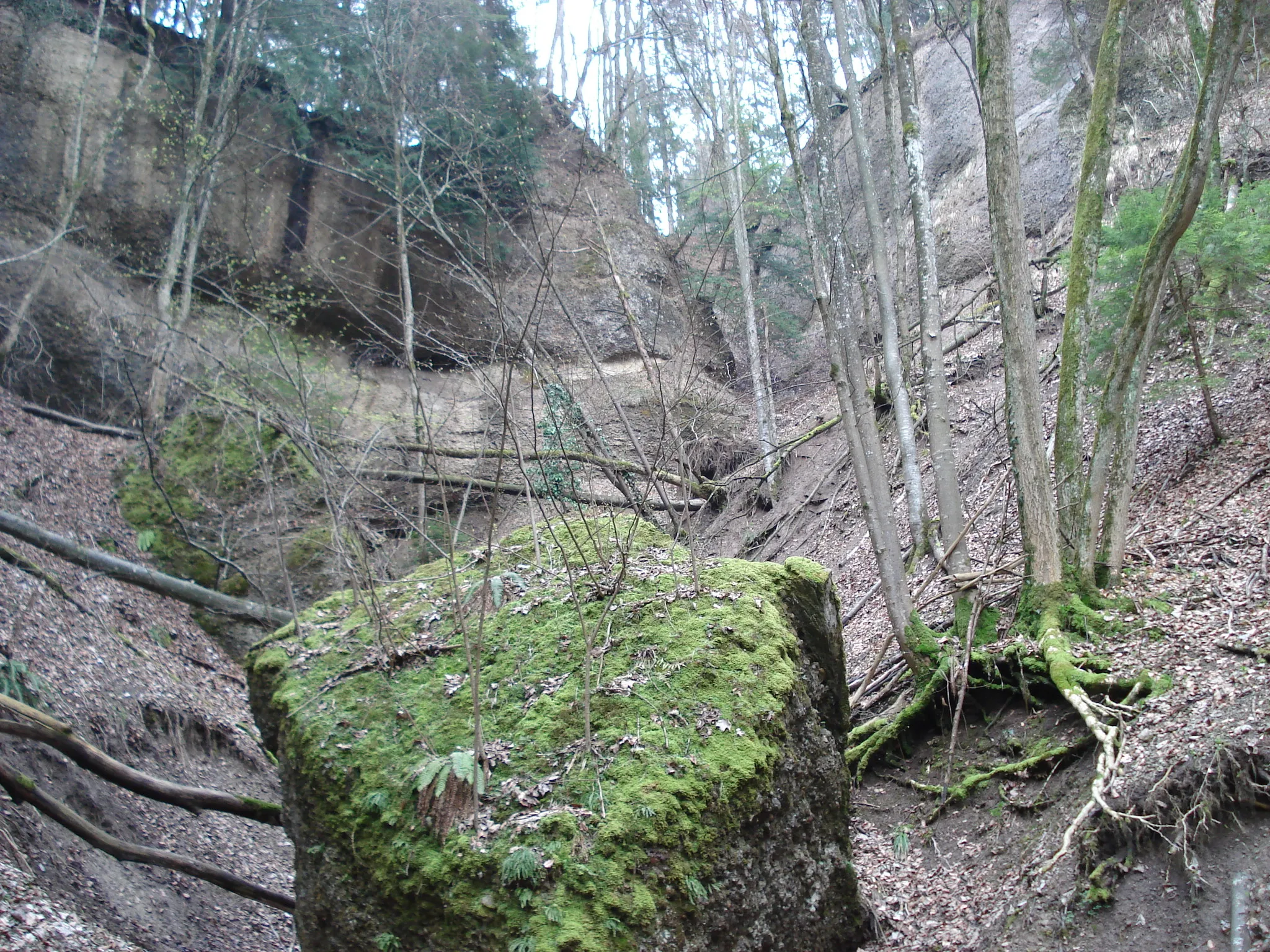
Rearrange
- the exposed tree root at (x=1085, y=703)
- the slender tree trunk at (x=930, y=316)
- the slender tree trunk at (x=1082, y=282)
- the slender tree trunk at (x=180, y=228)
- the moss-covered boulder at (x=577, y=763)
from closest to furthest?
the moss-covered boulder at (x=577, y=763)
the exposed tree root at (x=1085, y=703)
the slender tree trunk at (x=1082, y=282)
the slender tree trunk at (x=930, y=316)
the slender tree trunk at (x=180, y=228)

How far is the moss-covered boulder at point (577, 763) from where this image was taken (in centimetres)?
346

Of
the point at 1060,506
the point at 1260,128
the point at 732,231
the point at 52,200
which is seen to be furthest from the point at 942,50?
the point at 52,200

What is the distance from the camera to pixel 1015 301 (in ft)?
22.1

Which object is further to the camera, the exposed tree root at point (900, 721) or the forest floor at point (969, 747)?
the exposed tree root at point (900, 721)

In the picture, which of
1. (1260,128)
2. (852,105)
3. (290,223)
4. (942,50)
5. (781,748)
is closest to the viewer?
(781,748)

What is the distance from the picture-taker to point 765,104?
23094 mm

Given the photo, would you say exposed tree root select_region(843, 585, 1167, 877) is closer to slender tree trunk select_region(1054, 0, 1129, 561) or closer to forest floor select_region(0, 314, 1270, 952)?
forest floor select_region(0, 314, 1270, 952)

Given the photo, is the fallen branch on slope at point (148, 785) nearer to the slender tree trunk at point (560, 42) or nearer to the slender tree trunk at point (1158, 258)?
the slender tree trunk at point (1158, 258)

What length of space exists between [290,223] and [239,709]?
13.3 meters

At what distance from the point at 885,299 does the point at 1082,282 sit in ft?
7.70

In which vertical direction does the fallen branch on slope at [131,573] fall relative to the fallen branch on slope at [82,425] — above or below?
below

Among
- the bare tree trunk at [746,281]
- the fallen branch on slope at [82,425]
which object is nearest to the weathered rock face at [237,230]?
the fallen branch on slope at [82,425]

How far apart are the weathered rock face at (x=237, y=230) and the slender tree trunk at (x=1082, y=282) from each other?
27.0 ft

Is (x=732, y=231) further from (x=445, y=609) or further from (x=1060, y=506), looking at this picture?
(x=445, y=609)
